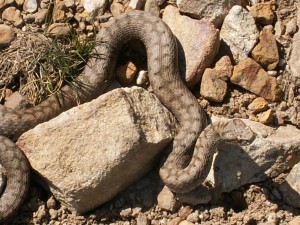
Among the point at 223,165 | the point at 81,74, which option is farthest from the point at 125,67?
the point at 223,165

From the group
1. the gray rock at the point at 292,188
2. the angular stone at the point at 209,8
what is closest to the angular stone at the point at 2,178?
the angular stone at the point at 209,8

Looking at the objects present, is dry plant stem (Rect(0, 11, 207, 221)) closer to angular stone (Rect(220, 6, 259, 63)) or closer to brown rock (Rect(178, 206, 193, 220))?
brown rock (Rect(178, 206, 193, 220))

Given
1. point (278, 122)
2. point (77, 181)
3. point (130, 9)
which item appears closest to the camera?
point (77, 181)

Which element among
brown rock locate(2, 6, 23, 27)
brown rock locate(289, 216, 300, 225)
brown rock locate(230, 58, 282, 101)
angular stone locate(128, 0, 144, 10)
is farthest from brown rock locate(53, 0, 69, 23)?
brown rock locate(289, 216, 300, 225)

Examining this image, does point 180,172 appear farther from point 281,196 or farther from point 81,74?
point 81,74

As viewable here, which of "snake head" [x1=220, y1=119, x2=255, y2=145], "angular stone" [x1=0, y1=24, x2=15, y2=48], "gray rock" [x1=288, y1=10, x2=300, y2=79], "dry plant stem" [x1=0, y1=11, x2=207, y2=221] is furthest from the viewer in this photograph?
"angular stone" [x1=0, y1=24, x2=15, y2=48]

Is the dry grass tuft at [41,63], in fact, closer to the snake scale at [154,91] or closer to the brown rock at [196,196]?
the snake scale at [154,91]
